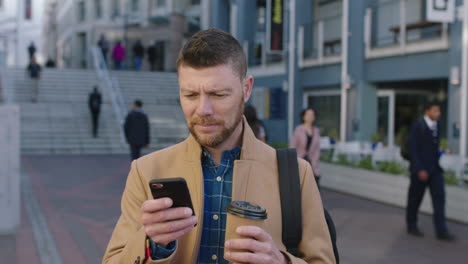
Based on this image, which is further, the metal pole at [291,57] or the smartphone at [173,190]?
the metal pole at [291,57]

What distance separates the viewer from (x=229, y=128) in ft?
5.85

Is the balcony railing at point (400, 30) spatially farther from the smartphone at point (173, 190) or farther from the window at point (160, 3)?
the window at point (160, 3)

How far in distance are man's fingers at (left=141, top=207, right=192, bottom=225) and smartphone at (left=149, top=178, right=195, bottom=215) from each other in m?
0.02

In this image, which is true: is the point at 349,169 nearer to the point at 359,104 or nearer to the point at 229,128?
the point at 359,104

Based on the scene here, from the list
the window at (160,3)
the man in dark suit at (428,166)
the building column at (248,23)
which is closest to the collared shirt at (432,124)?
the man in dark suit at (428,166)

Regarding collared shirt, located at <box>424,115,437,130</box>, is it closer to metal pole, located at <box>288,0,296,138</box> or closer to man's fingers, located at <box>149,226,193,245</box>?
man's fingers, located at <box>149,226,193,245</box>

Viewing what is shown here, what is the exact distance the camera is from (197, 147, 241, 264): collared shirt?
5.99ft

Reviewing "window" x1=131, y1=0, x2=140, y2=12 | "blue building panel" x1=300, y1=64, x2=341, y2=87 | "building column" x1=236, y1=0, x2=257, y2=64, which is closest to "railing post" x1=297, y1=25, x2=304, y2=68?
"blue building panel" x1=300, y1=64, x2=341, y2=87

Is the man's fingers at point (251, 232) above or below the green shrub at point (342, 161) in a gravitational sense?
above

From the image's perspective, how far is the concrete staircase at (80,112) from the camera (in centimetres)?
1959

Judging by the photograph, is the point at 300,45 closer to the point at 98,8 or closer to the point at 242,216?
the point at 242,216

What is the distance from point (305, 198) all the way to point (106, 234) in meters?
5.52

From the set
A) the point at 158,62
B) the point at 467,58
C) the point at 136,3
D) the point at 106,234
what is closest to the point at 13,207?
the point at 106,234

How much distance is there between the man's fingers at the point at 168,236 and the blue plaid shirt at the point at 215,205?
10.8 inches
